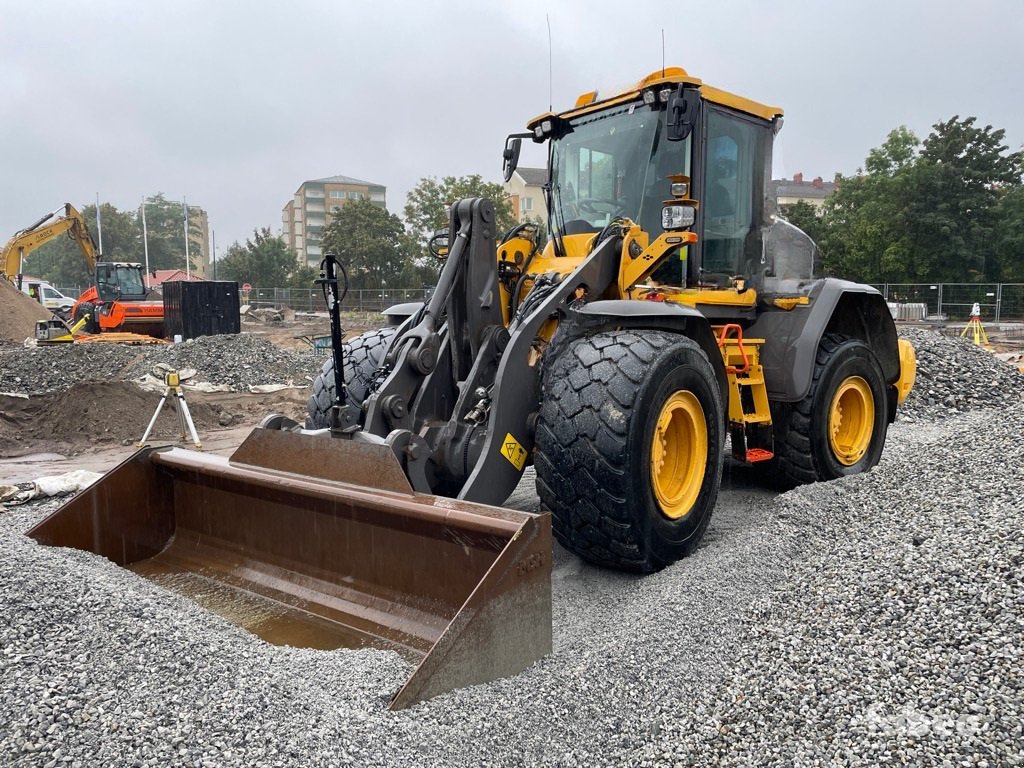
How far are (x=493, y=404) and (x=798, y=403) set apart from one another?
8.38 feet

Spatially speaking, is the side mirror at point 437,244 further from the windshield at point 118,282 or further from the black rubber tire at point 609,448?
the windshield at point 118,282

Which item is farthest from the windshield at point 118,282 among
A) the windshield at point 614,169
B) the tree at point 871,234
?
the tree at point 871,234

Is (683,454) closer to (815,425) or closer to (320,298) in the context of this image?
(815,425)

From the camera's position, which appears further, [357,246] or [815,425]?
[357,246]

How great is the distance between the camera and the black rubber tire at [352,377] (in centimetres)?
504

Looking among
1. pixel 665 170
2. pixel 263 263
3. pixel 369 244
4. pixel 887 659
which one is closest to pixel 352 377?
pixel 665 170

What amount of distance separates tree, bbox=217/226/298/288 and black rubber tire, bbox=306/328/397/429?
154 feet

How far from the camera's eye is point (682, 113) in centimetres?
432

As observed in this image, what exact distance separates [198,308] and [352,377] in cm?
1497

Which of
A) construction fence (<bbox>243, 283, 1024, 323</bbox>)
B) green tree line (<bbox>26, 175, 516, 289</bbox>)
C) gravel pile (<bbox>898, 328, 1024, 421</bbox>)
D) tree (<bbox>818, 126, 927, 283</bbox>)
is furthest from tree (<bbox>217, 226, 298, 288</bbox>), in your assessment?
gravel pile (<bbox>898, 328, 1024, 421</bbox>)

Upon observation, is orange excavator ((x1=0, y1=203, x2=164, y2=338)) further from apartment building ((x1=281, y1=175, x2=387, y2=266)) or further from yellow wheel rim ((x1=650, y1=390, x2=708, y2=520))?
apartment building ((x1=281, y1=175, x2=387, y2=266))

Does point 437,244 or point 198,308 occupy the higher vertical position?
point 437,244

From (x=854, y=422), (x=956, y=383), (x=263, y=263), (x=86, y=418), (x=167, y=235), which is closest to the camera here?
(x=854, y=422)

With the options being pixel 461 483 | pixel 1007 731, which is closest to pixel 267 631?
pixel 461 483
